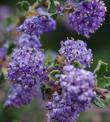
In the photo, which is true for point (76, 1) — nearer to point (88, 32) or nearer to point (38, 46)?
point (88, 32)

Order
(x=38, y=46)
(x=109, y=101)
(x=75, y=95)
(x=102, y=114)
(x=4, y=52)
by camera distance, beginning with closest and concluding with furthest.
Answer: (x=75, y=95)
(x=109, y=101)
(x=38, y=46)
(x=4, y=52)
(x=102, y=114)

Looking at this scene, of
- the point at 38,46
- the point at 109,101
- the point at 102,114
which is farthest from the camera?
the point at 102,114

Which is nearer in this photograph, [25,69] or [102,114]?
[25,69]

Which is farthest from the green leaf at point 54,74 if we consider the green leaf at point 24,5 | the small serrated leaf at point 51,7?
the green leaf at point 24,5

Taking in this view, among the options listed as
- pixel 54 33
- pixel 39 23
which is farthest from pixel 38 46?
pixel 54 33

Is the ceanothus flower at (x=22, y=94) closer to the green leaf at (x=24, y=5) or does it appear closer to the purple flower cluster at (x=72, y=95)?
the purple flower cluster at (x=72, y=95)

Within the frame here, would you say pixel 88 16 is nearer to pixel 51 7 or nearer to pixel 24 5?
pixel 51 7

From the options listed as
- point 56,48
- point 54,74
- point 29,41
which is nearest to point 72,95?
point 54,74
